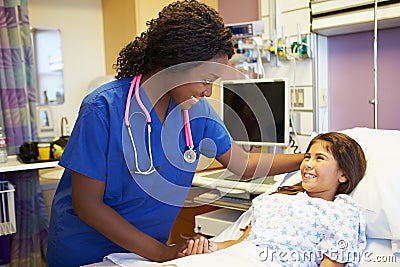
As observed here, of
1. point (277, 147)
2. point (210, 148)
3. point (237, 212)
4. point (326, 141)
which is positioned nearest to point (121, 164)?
point (210, 148)

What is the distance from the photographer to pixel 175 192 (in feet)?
4.12

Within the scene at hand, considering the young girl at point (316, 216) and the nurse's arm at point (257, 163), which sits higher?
the nurse's arm at point (257, 163)

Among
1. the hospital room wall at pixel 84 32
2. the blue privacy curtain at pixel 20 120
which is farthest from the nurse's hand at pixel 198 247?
the hospital room wall at pixel 84 32

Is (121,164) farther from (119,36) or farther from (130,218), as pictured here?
(119,36)

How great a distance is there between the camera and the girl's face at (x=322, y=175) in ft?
4.45

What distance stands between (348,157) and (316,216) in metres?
0.23

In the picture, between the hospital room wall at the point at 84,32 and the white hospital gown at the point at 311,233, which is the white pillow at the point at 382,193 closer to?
the white hospital gown at the point at 311,233

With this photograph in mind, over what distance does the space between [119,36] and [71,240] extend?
7.20ft

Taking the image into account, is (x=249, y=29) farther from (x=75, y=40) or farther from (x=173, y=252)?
(x=75, y=40)

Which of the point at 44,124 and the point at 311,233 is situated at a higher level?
the point at 44,124

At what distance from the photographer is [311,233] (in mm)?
1244

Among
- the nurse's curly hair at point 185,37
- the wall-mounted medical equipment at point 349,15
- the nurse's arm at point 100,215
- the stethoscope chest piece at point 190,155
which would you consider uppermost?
the wall-mounted medical equipment at point 349,15

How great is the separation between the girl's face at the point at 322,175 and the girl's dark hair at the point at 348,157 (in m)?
0.01

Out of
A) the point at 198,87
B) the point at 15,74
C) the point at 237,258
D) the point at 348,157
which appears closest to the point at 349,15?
the point at 348,157
